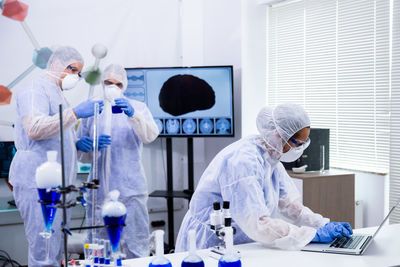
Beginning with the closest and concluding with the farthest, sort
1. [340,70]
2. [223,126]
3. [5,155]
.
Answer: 1. [5,155]
2. [340,70]
3. [223,126]

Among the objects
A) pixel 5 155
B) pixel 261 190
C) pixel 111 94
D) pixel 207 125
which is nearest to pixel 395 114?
pixel 207 125

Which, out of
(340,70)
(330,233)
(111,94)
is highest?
(340,70)

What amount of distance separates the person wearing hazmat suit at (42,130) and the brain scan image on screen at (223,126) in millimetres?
1783

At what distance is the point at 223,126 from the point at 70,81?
2116 millimetres

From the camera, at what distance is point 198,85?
373 centimetres

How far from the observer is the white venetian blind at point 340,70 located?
3.24 meters

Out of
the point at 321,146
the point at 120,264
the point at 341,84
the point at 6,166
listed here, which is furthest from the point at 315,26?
the point at 120,264

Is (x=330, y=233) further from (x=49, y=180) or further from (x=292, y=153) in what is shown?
(x=49, y=180)

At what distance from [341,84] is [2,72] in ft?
8.49

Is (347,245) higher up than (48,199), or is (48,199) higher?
(48,199)

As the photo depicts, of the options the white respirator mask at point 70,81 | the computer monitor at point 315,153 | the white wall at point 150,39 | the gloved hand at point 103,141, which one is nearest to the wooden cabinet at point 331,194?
the computer monitor at point 315,153

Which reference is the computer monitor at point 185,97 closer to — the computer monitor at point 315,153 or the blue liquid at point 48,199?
the computer monitor at point 315,153

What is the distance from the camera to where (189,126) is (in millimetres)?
3748

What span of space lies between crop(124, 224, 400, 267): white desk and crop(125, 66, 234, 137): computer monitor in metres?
1.93
